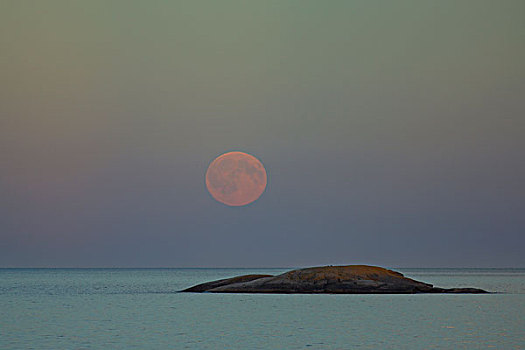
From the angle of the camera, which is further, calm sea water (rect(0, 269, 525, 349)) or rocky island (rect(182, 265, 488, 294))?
rocky island (rect(182, 265, 488, 294))

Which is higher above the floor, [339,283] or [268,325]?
[339,283]

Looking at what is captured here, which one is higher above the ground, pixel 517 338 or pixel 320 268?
pixel 320 268

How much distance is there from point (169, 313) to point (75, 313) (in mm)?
9572

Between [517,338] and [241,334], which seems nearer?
[517,338]

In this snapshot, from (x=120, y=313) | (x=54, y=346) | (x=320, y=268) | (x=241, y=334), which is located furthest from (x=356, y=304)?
(x=54, y=346)

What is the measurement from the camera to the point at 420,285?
4109 inches

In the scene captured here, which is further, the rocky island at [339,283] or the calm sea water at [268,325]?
the rocky island at [339,283]

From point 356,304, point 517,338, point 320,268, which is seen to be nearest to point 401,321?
point 517,338

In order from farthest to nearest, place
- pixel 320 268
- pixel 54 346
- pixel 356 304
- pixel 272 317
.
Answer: pixel 320 268, pixel 356 304, pixel 272 317, pixel 54 346

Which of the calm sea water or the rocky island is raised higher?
the rocky island

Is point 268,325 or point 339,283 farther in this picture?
point 339,283

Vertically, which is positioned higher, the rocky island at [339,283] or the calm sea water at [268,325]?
the rocky island at [339,283]

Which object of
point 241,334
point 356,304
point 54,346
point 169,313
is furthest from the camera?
point 356,304

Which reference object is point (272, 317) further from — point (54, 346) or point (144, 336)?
point (54, 346)
